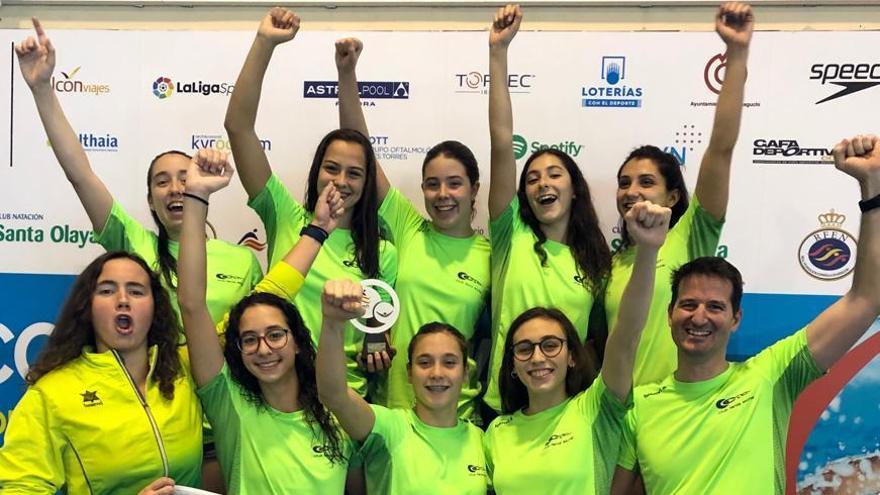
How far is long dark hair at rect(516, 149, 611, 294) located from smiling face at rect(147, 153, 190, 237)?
143cm

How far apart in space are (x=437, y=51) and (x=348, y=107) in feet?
1.88

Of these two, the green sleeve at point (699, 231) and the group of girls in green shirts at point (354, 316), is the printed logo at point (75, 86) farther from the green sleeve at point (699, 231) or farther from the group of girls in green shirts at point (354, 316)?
the green sleeve at point (699, 231)

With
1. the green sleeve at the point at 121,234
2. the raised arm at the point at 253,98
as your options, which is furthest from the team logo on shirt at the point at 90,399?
the raised arm at the point at 253,98

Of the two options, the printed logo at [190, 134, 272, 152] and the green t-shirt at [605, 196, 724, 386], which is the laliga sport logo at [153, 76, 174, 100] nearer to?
the printed logo at [190, 134, 272, 152]

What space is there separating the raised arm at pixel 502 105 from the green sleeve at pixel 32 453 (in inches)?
71.1

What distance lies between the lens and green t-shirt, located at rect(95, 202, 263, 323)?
2842 mm

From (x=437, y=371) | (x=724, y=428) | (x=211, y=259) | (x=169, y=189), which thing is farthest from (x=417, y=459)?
(x=169, y=189)

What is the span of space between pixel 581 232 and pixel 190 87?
2.03m

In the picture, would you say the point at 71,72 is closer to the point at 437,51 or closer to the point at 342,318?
the point at 437,51

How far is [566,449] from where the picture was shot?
2488 mm

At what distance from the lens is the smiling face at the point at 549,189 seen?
301 cm

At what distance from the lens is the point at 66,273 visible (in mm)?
3695

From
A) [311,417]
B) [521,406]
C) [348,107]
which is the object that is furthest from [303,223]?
[521,406]

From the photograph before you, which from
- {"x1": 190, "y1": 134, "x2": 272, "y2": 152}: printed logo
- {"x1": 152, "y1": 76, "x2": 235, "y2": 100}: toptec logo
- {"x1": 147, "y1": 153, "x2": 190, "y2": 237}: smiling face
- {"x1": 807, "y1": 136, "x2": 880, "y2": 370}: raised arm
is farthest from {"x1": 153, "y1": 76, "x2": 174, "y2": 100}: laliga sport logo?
{"x1": 807, "y1": 136, "x2": 880, "y2": 370}: raised arm
